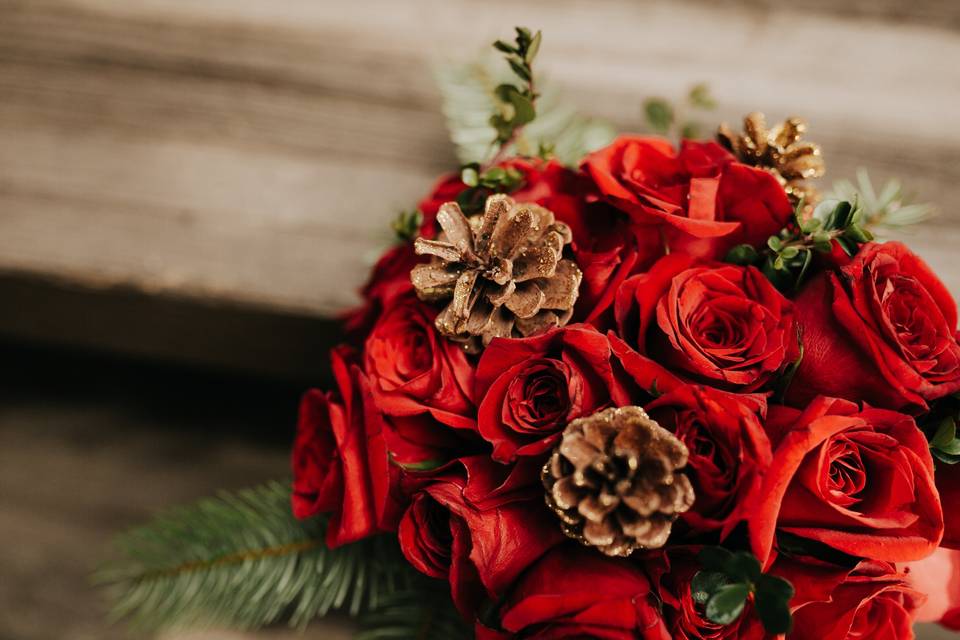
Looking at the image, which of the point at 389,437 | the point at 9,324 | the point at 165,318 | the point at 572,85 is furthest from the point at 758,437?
the point at 9,324

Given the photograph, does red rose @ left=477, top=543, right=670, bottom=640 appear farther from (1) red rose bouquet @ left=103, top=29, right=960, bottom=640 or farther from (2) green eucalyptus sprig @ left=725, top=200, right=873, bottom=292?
(2) green eucalyptus sprig @ left=725, top=200, right=873, bottom=292

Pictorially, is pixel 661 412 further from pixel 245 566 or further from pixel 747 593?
pixel 245 566

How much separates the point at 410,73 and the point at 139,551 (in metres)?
0.59

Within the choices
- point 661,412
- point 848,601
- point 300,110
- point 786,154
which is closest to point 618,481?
point 661,412

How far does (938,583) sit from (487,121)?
52 centimetres

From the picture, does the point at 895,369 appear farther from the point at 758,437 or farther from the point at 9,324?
the point at 9,324

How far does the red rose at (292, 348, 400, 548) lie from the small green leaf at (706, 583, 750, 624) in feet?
0.65

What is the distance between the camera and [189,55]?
0.82 meters

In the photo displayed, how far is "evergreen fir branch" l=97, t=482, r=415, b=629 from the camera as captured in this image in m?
0.59

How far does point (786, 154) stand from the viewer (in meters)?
0.49

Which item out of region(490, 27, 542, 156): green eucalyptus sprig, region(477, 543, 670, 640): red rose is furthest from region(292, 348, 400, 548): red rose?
region(490, 27, 542, 156): green eucalyptus sprig

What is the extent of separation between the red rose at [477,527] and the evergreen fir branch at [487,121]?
33 cm

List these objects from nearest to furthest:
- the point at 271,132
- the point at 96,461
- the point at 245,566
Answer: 1. the point at 245,566
2. the point at 271,132
3. the point at 96,461

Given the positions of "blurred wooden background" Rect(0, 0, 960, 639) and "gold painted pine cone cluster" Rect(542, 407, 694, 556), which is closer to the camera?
"gold painted pine cone cluster" Rect(542, 407, 694, 556)
